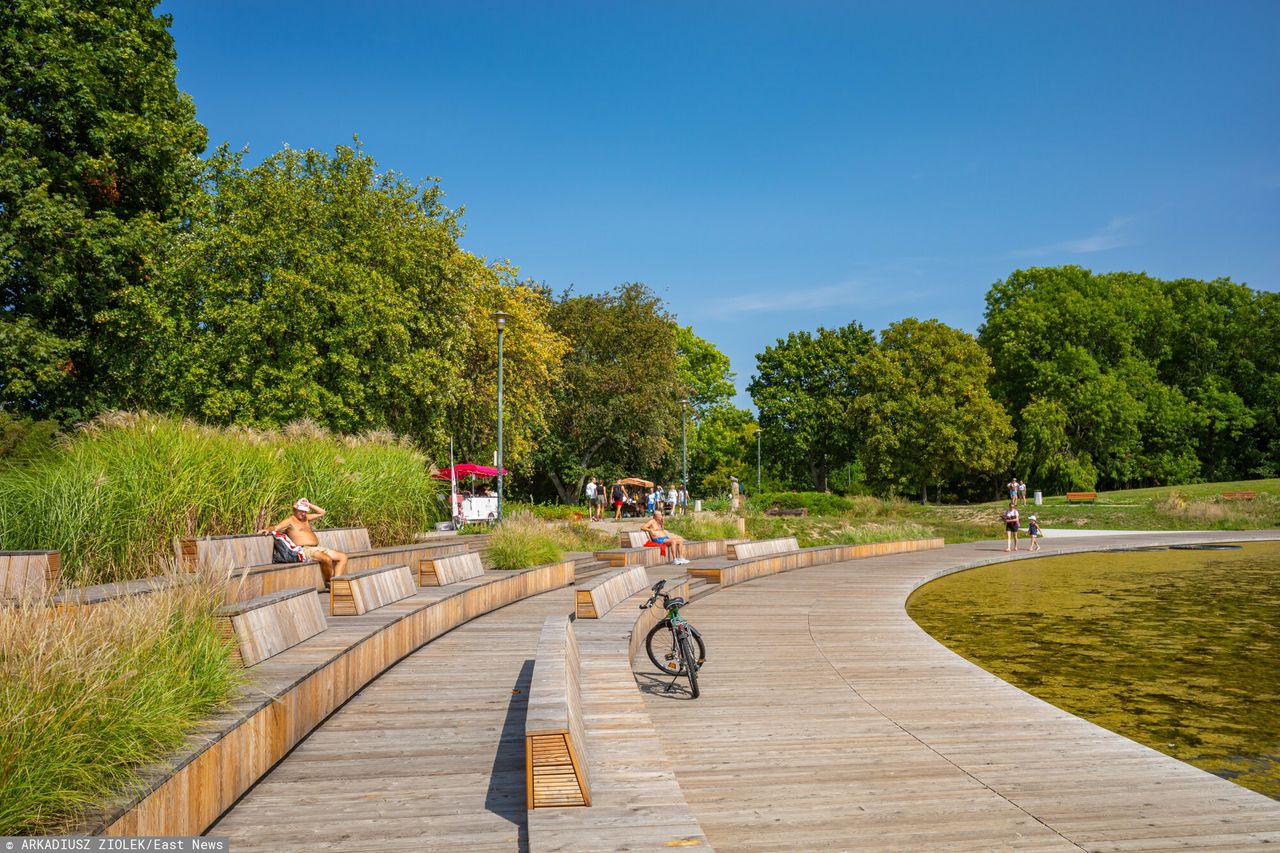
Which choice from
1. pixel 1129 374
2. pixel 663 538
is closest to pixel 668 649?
pixel 663 538

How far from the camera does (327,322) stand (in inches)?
971

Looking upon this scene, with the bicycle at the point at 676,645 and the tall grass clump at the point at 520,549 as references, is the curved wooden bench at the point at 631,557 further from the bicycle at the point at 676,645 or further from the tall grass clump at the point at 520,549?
the bicycle at the point at 676,645

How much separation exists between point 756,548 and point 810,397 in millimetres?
45463

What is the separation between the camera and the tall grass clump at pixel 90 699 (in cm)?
333

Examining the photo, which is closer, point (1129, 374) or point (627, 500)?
point (627, 500)

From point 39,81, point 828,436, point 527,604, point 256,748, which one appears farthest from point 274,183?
point 828,436

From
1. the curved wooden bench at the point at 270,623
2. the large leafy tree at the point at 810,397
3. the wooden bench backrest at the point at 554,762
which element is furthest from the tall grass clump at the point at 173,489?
the large leafy tree at the point at 810,397

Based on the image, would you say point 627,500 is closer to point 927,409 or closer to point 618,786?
point 927,409

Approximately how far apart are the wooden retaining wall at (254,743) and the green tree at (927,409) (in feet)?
165

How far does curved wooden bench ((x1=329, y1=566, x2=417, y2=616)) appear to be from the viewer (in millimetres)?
8453

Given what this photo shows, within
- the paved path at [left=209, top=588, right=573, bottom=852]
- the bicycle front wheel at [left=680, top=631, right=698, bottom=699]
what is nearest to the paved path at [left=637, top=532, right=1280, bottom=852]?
the bicycle front wheel at [left=680, top=631, right=698, bottom=699]

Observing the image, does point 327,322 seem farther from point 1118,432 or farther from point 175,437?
point 1118,432

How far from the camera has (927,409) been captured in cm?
5562

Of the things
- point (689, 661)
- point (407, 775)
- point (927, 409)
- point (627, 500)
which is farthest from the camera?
point (927, 409)
